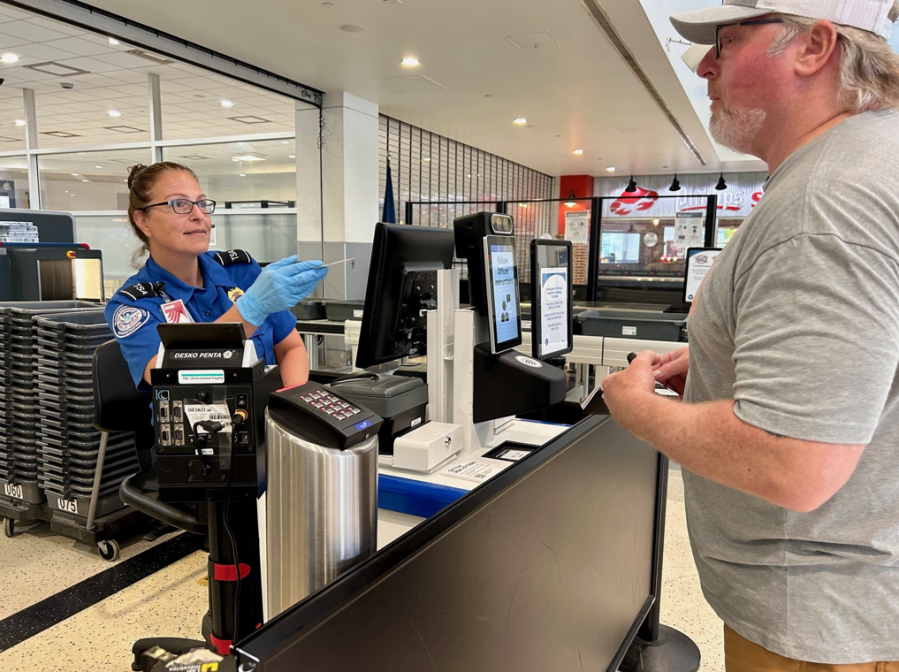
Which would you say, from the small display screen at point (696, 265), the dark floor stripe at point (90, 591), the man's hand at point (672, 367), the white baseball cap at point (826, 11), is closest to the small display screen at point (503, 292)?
the man's hand at point (672, 367)

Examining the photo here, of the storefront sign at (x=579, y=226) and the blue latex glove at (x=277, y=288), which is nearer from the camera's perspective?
the blue latex glove at (x=277, y=288)

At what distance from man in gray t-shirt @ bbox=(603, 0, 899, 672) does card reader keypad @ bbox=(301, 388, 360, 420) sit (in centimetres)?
42

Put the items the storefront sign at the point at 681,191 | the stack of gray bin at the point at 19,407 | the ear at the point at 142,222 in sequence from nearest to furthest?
the ear at the point at 142,222
the stack of gray bin at the point at 19,407
the storefront sign at the point at 681,191

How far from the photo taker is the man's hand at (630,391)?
0.92m

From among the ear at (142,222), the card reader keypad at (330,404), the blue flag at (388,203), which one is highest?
the blue flag at (388,203)

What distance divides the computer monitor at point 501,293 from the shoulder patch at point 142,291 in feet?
3.31

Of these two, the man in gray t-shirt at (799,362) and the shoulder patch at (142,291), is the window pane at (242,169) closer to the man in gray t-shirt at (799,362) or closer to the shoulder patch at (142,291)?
the shoulder patch at (142,291)

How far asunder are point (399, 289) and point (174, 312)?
68 centimetres

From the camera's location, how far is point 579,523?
138 cm

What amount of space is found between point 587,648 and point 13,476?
2.82 meters

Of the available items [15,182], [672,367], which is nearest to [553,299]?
[672,367]

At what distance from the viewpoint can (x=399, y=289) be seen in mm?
1683

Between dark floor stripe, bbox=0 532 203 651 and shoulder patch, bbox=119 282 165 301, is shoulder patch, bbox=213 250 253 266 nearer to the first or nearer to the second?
shoulder patch, bbox=119 282 165 301

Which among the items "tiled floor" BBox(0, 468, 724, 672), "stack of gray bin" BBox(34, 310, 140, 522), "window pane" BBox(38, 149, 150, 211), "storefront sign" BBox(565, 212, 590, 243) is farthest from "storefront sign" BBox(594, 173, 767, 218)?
"stack of gray bin" BBox(34, 310, 140, 522)
